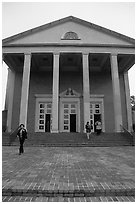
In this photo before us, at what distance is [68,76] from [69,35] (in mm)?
5379

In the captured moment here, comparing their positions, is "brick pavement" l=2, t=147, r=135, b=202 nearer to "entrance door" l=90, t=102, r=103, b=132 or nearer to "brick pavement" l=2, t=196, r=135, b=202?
"brick pavement" l=2, t=196, r=135, b=202

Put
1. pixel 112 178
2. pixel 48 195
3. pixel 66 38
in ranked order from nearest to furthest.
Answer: pixel 48 195 → pixel 112 178 → pixel 66 38

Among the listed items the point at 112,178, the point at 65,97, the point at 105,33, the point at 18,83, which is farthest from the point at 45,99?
the point at 112,178

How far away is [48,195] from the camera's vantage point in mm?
3375

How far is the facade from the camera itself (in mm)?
17453

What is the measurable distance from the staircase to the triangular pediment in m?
10.3

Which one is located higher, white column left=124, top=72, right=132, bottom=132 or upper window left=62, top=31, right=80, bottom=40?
upper window left=62, top=31, right=80, bottom=40

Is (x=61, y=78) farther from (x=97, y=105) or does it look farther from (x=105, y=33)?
(x=105, y=33)

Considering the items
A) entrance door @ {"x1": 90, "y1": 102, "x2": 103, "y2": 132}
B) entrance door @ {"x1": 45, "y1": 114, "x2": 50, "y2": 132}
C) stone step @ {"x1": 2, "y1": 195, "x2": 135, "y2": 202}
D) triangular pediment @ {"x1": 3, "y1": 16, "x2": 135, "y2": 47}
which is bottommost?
stone step @ {"x1": 2, "y1": 195, "x2": 135, "y2": 202}

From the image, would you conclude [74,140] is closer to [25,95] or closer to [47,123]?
[25,95]

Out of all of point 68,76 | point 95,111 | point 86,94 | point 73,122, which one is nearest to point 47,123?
point 73,122

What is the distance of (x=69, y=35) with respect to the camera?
1894 cm

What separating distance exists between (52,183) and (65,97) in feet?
57.6

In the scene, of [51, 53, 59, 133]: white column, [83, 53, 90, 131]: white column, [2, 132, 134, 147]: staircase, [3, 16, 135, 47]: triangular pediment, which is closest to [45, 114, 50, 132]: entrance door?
[51, 53, 59, 133]: white column
